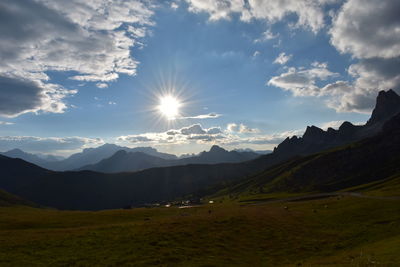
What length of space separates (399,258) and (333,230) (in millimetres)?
27359

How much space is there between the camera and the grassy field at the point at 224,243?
111ft

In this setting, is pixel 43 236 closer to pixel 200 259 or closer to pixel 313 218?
pixel 200 259

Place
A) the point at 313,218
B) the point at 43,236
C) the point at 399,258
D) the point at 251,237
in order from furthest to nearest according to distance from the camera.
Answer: the point at 313,218 < the point at 251,237 < the point at 43,236 < the point at 399,258

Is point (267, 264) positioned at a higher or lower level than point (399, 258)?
lower

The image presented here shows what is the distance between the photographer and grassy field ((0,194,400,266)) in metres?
33.8

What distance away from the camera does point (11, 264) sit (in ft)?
102

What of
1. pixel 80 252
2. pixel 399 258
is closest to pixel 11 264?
pixel 80 252

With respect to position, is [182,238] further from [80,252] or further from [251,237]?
[80,252]

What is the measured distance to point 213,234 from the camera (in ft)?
159

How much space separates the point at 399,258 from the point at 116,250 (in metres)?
33.9

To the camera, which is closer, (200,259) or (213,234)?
(200,259)

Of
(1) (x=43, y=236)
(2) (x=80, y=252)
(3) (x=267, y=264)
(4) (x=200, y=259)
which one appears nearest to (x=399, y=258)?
(3) (x=267, y=264)

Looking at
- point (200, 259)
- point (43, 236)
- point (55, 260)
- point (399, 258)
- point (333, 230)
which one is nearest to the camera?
point (399, 258)

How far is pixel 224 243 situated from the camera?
4406 cm
